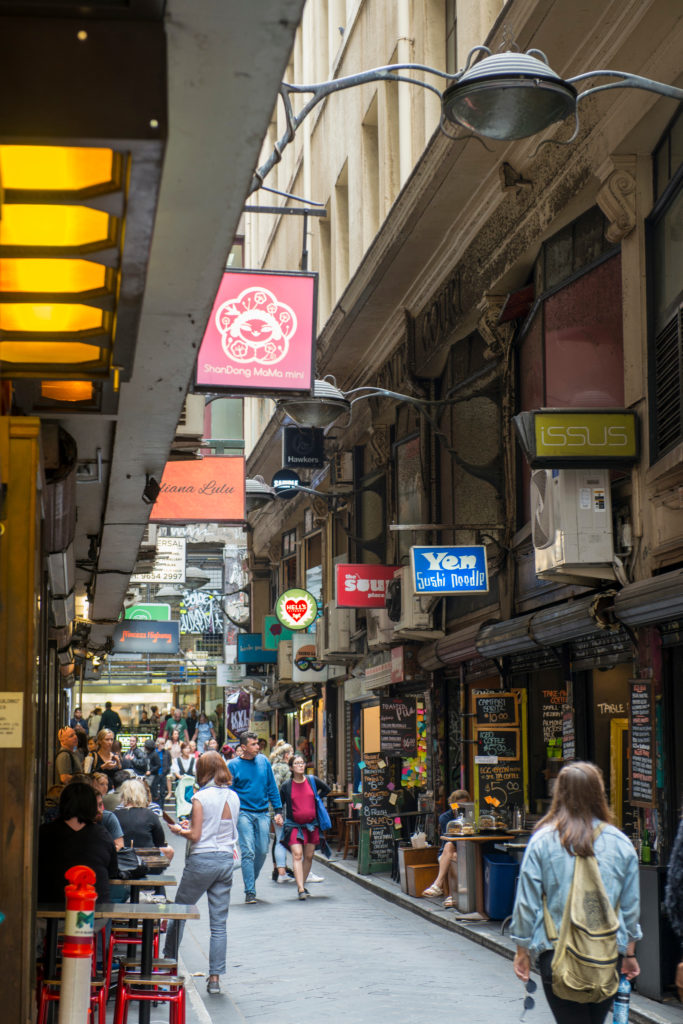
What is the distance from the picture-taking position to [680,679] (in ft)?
36.4

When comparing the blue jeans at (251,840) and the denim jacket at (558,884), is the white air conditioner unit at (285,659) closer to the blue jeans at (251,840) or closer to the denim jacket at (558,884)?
the blue jeans at (251,840)

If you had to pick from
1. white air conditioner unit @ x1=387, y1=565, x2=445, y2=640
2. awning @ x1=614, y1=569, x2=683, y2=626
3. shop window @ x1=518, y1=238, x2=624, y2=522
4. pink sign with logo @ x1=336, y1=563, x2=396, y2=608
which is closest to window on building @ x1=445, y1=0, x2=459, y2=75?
shop window @ x1=518, y1=238, x2=624, y2=522

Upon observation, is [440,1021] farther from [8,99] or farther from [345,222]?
[345,222]

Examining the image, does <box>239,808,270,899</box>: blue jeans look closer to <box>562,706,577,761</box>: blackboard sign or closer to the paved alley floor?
the paved alley floor

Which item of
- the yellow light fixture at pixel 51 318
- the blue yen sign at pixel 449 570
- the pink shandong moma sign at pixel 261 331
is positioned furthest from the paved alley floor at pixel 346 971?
the yellow light fixture at pixel 51 318

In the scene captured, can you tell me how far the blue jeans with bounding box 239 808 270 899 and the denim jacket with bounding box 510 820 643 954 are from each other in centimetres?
1088

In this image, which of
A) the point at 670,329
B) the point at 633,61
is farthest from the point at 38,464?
the point at 633,61

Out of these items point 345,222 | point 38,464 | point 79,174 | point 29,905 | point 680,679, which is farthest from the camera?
point 345,222

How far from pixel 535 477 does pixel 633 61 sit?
4.01m

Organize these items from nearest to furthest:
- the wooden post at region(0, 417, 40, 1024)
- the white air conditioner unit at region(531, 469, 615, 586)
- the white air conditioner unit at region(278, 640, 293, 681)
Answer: the wooden post at region(0, 417, 40, 1024), the white air conditioner unit at region(531, 469, 615, 586), the white air conditioner unit at region(278, 640, 293, 681)

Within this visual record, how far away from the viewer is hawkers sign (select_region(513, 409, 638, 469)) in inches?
456

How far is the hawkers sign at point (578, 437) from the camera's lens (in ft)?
38.0

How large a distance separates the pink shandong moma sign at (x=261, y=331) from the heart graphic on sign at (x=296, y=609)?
61.1ft

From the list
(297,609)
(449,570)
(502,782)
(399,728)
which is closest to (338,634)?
(297,609)
